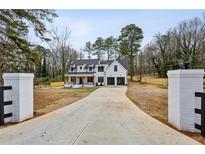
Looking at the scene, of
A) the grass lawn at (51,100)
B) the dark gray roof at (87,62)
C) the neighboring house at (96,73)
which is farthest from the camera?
the dark gray roof at (87,62)

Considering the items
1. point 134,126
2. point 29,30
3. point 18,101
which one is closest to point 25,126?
point 18,101

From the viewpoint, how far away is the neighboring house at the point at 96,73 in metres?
35.8

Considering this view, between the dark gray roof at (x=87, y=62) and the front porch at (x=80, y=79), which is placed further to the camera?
the dark gray roof at (x=87, y=62)

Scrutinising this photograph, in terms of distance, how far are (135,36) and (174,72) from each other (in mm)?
35281

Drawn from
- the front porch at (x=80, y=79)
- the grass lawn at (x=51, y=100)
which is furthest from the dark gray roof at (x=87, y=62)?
the grass lawn at (x=51, y=100)

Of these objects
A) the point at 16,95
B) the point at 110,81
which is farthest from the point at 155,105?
the point at 110,81

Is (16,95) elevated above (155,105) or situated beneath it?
elevated above

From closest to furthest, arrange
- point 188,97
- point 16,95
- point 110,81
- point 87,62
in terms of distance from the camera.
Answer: point 188,97
point 16,95
point 110,81
point 87,62

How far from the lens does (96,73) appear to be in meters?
37.2

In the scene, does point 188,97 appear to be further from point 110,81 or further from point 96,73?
point 96,73

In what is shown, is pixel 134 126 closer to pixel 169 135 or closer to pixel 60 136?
pixel 169 135

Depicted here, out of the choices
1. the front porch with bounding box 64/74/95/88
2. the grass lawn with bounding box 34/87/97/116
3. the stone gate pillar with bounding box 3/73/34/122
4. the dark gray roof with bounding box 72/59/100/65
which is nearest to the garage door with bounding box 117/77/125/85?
the front porch with bounding box 64/74/95/88

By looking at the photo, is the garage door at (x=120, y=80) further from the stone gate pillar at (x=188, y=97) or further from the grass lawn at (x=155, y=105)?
the stone gate pillar at (x=188, y=97)
